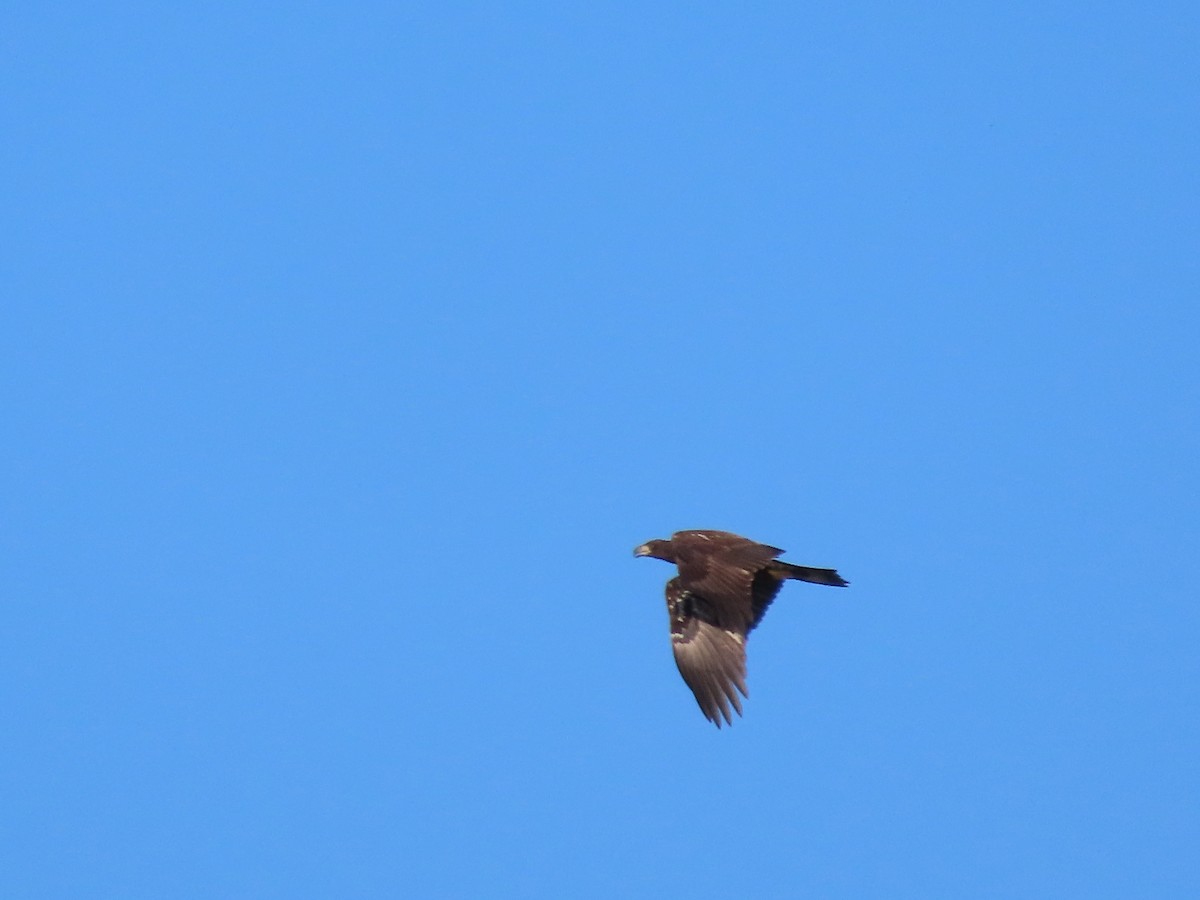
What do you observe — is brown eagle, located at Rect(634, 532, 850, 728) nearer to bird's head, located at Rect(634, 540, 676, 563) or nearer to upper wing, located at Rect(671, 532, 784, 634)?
upper wing, located at Rect(671, 532, 784, 634)

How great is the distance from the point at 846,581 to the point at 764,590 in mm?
750

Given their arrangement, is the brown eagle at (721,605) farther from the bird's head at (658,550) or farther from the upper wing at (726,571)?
the bird's head at (658,550)

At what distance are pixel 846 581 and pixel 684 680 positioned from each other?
1.64 m

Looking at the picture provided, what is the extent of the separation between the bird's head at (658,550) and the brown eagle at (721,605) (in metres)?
0.31

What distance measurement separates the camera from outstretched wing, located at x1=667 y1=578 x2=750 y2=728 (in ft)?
68.0

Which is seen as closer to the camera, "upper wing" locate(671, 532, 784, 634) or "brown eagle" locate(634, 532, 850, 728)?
"brown eagle" locate(634, 532, 850, 728)

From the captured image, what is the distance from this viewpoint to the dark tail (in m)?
21.1

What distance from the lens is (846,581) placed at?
2106 cm

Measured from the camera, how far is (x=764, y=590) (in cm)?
2134

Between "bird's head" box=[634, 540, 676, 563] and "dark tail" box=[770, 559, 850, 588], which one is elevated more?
"bird's head" box=[634, 540, 676, 563]

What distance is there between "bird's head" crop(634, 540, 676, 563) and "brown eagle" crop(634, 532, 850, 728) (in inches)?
12.1

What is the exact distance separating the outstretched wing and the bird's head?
0.53 metres

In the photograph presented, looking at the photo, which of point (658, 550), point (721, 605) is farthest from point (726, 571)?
point (658, 550)

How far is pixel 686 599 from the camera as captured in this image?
21.5m
